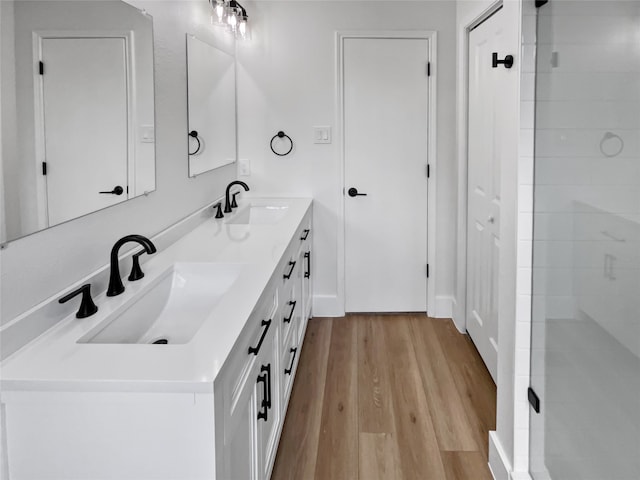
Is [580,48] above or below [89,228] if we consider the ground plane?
above

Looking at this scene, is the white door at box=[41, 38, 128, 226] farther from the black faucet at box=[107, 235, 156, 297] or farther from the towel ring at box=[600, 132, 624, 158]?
the towel ring at box=[600, 132, 624, 158]

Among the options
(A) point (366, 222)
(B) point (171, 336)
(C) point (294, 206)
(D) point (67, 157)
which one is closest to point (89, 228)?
(D) point (67, 157)

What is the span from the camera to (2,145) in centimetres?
145

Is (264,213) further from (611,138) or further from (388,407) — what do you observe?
(611,138)

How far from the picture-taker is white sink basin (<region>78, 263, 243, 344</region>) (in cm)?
182

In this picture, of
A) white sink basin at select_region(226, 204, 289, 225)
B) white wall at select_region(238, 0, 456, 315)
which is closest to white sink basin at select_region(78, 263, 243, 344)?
white sink basin at select_region(226, 204, 289, 225)

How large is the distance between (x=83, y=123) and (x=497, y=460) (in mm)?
1969

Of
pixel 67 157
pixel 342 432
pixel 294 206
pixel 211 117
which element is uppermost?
pixel 211 117

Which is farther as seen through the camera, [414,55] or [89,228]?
[414,55]

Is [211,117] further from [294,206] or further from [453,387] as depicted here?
[453,387]

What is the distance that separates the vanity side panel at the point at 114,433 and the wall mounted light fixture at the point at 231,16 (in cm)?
270

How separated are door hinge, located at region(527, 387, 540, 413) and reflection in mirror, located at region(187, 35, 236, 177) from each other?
6.27 feet

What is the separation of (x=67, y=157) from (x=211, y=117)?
6.21ft

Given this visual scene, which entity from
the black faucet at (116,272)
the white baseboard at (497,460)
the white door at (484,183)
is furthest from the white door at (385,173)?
the black faucet at (116,272)
